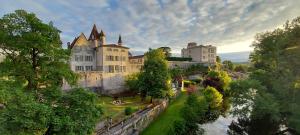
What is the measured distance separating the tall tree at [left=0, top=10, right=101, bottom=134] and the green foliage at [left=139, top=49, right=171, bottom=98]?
28.7 meters

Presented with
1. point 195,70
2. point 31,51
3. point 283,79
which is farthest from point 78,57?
point 195,70

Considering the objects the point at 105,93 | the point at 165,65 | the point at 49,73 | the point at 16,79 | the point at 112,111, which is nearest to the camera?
the point at 16,79

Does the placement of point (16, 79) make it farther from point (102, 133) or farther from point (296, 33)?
point (296, 33)

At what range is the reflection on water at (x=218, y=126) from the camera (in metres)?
37.4

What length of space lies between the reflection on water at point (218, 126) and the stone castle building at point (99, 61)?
2843 cm

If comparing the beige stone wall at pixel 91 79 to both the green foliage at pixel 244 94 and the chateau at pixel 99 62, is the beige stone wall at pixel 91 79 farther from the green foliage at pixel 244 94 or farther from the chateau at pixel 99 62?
the green foliage at pixel 244 94

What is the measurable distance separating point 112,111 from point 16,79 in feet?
84.1

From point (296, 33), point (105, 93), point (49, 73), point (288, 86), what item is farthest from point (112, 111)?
point (296, 33)

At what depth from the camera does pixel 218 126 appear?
41.0m

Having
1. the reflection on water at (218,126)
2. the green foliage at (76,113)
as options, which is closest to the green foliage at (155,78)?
the reflection on water at (218,126)

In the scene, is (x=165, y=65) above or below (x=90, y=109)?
above

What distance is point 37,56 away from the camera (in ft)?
60.2

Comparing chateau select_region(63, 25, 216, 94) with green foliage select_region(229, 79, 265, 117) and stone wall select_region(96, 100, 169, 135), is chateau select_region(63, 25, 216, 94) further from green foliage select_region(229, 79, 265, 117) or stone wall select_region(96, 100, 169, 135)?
green foliage select_region(229, 79, 265, 117)

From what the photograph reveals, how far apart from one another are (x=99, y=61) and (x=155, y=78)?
21.8m
